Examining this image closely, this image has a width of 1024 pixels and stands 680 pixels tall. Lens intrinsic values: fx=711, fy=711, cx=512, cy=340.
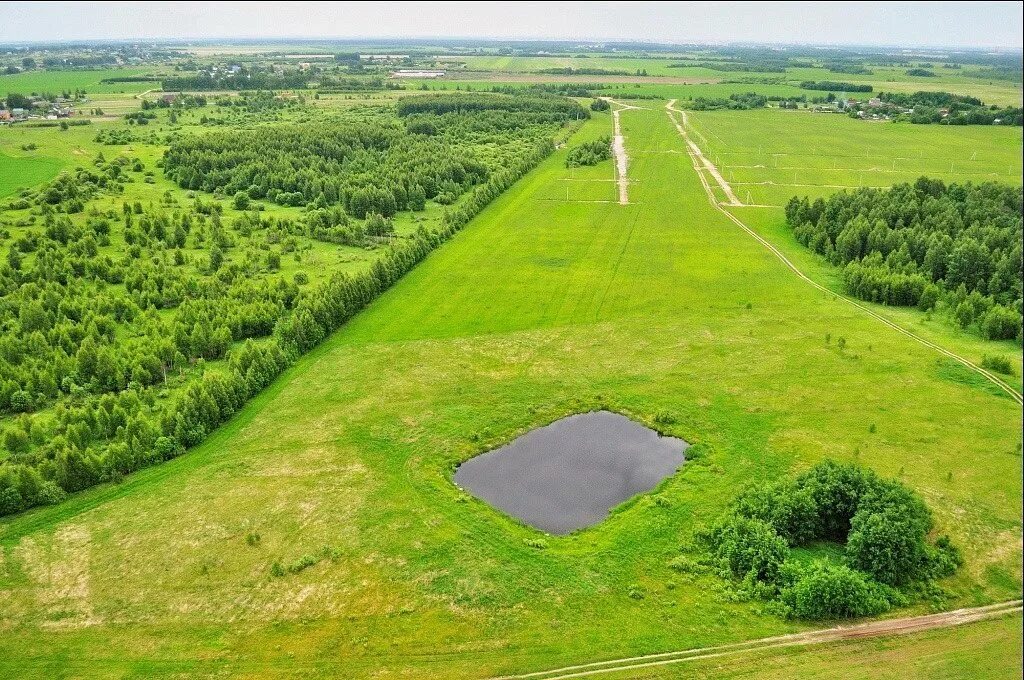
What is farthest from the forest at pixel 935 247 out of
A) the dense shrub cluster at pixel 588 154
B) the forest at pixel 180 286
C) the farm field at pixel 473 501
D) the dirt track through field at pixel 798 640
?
the dense shrub cluster at pixel 588 154

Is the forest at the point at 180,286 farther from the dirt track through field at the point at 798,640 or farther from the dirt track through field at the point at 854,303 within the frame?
the dirt track through field at the point at 854,303

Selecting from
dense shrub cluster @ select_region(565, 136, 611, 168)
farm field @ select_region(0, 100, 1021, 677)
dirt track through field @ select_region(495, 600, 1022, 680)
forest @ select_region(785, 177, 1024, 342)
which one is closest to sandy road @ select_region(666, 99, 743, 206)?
dense shrub cluster @ select_region(565, 136, 611, 168)

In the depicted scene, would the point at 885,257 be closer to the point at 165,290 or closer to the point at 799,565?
the point at 799,565

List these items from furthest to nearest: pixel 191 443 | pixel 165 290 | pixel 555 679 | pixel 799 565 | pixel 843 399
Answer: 1. pixel 165 290
2. pixel 843 399
3. pixel 191 443
4. pixel 799 565
5. pixel 555 679

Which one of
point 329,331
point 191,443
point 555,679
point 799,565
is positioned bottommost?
A: point 555,679

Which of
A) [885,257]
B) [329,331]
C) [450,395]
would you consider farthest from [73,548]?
[885,257]

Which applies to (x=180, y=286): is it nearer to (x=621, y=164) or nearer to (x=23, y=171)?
(x=23, y=171)
